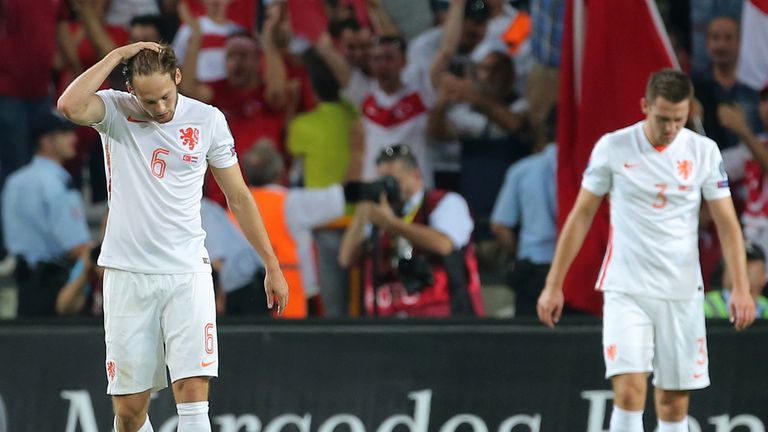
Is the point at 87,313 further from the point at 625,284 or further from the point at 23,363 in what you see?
the point at 625,284

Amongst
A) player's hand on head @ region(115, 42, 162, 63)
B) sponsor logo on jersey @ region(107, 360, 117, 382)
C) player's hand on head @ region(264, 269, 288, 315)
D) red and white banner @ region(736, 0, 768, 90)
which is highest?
red and white banner @ region(736, 0, 768, 90)

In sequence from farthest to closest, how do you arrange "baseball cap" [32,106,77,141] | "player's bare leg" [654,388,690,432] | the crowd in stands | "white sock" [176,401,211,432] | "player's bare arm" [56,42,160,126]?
1. "baseball cap" [32,106,77,141]
2. the crowd in stands
3. "player's bare leg" [654,388,690,432]
4. "white sock" [176,401,211,432]
5. "player's bare arm" [56,42,160,126]

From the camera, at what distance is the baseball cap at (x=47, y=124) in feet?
29.9

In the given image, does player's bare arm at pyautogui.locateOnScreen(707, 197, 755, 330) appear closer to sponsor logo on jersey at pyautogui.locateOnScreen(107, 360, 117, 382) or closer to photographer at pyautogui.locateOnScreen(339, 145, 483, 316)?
photographer at pyautogui.locateOnScreen(339, 145, 483, 316)

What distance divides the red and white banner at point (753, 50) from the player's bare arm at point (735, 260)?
8.75ft

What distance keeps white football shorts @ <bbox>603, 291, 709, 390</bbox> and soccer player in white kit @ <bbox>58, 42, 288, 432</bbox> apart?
2.09m

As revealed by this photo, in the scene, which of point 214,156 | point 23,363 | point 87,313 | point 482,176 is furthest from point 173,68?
point 482,176

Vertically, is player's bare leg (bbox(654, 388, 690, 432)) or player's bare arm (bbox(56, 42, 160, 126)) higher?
player's bare arm (bbox(56, 42, 160, 126))

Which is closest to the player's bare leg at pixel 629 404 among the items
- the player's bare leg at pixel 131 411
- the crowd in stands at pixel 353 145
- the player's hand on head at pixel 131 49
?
the crowd in stands at pixel 353 145

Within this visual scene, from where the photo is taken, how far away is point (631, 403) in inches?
262

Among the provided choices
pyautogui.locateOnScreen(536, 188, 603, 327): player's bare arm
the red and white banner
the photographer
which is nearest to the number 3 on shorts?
pyautogui.locateOnScreen(536, 188, 603, 327): player's bare arm

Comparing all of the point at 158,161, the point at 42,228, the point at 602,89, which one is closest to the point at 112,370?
the point at 158,161

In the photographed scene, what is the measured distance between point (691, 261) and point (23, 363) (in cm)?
374

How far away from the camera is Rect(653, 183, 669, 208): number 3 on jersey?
6.76 meters
